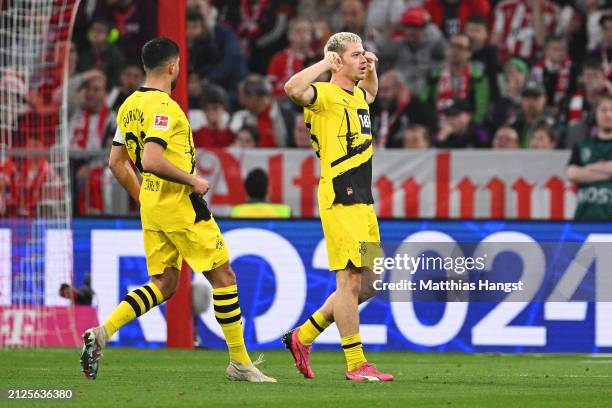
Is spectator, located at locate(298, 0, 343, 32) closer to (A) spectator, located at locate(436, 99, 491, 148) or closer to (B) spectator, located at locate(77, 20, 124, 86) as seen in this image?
(B) spectator, located at locate(77, 20, 124, 86)

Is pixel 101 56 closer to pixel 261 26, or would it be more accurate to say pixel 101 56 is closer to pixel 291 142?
pixel 261 26

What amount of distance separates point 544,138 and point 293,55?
3.95 m

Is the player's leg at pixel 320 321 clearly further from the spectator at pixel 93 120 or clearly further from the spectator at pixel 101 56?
the spectator at pixel 101 56

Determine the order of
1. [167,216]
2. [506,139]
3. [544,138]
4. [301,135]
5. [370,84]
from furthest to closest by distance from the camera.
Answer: [301,135] → [506,139] → [544,138] → [370,84] → [167,216]

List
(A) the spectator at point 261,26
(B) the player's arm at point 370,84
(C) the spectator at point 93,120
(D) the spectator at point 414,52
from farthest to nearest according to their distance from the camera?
(A) the spectator at point 261,26
(D) the spectator at point 414,52
(C) the spectator at point 93,120
(B) the player's arm at point 370,84

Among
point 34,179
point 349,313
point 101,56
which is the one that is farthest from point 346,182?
point 101,56

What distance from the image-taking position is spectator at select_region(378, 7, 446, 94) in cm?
1744

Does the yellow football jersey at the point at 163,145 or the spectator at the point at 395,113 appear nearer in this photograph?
the yellow football jersey at the point at 163,145

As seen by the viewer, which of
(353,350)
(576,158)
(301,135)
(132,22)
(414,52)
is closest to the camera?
(353,350)

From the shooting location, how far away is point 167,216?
924 centimetres

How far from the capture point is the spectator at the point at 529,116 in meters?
15.9

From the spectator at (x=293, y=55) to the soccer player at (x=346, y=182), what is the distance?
8030 millimetres

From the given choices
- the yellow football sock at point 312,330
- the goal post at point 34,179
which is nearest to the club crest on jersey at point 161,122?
the yellow football sock at point 312,330

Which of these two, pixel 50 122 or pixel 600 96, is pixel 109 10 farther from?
pixel 600 96
